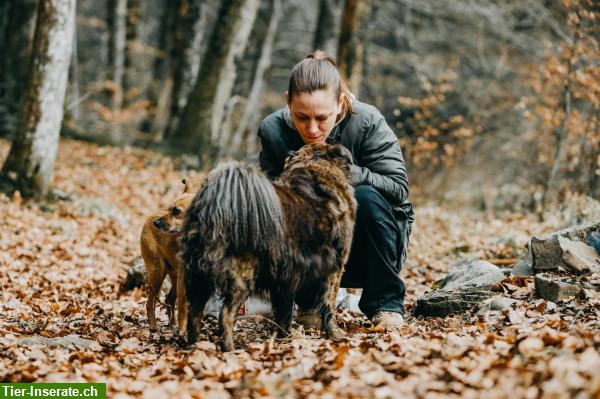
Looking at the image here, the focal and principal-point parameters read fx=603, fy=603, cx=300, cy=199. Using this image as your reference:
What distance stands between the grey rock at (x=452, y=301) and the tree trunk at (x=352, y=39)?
30.1 feet

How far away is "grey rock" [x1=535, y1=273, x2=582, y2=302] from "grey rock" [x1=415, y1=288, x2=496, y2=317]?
1.33ft

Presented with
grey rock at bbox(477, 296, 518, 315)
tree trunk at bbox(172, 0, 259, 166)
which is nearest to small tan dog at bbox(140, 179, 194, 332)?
grey rock at bbox(477, 296, 518, 315)

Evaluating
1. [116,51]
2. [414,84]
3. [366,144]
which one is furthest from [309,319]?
[414,84]

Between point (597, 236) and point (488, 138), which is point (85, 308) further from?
point (488, 138)

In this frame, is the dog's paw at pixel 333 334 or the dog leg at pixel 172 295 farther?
the dog leg at pixel 172 295

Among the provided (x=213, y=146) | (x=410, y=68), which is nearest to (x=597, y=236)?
(x=213, y=146)

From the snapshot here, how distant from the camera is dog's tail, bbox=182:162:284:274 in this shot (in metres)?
3.80

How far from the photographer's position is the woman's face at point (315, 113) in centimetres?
455

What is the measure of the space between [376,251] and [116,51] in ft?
50.7

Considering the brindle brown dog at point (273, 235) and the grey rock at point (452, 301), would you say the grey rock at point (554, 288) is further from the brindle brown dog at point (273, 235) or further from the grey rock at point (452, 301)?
the brindle brown dog at point (273, 235)

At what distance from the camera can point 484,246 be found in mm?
8656

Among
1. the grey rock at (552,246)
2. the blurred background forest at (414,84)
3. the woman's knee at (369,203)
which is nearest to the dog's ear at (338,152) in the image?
the woman's knee at (369,203)

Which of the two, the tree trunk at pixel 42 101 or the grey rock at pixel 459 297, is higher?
the tree trunk at pixel 42 101

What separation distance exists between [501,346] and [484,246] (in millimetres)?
5208
